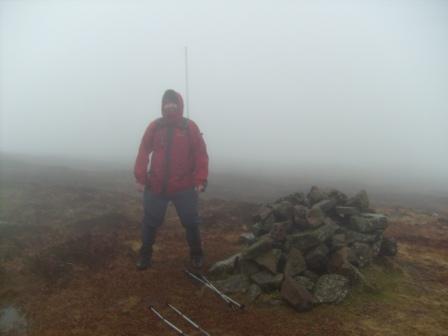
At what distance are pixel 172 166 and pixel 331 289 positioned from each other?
461 cm

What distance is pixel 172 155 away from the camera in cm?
879

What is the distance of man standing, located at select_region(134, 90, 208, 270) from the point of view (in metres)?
8.77

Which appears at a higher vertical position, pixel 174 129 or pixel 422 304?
pixel 174 129

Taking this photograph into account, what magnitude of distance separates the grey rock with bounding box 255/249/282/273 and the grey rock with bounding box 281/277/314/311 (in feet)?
2.52

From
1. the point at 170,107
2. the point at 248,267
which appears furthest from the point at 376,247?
the point at 170,107

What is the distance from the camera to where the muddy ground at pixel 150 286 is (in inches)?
269

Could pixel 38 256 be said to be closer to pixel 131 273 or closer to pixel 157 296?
pixel 131 273

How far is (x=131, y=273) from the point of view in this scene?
9.27 m

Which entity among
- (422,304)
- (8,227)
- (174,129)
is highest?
(174,129)

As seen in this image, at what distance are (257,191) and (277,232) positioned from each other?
2191 centimetres

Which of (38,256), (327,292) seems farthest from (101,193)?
(327,292)

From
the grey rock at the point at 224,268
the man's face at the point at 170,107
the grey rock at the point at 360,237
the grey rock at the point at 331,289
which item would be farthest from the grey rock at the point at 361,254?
the man's face at the point at 170,107

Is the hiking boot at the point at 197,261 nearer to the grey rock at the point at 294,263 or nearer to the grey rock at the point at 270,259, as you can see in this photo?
the grey rock at the point at 270,259

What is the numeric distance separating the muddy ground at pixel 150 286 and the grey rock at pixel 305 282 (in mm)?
661
